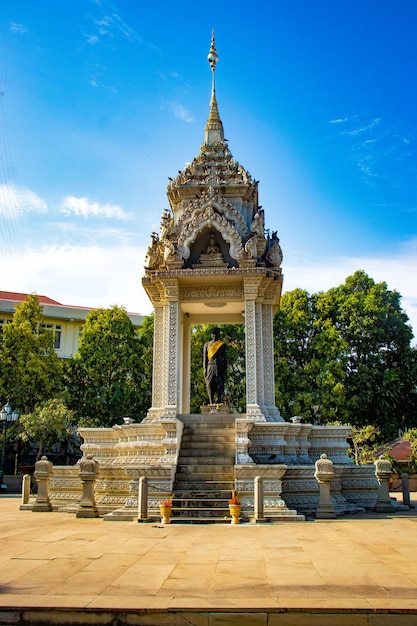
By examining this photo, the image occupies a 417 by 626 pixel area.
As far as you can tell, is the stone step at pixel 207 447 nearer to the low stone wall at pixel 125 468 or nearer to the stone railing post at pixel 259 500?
the low stone wall at pixel 125 468

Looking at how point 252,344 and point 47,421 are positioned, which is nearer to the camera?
point 252,344

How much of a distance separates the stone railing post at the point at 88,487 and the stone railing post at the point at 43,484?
6.08ft

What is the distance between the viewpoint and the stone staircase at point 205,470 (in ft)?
39.0

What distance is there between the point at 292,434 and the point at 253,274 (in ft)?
14.8

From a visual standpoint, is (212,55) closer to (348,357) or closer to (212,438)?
(212,438)

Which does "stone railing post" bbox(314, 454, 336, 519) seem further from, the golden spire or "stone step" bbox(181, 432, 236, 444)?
the golden spire

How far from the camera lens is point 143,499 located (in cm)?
1180

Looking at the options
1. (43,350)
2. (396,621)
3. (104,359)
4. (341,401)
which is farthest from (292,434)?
(43,350)

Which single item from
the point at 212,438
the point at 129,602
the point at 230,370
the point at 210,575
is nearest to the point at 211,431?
the point at 212,438

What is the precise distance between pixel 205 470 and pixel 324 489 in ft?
9.55

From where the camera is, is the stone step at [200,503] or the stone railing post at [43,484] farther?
the stone railing post at [43,484]

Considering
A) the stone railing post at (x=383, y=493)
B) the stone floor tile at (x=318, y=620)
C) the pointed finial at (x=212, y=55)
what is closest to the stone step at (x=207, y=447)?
the stone railing post at (x=383, y=493)

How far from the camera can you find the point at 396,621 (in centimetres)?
525

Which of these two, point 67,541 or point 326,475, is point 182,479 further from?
point 67,541
